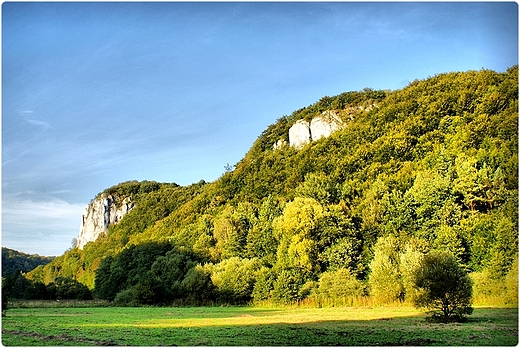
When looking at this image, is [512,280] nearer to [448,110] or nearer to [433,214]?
[433,214]

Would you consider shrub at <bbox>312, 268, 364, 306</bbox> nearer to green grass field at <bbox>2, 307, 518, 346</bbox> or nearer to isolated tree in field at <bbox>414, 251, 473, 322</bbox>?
green grass field at <bbox>2, 307, 518, 346</bbox>

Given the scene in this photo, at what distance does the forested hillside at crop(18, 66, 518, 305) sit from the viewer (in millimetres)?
43812

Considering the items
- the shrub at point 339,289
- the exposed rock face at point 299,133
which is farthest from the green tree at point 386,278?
the exposed rock face at point 299,133

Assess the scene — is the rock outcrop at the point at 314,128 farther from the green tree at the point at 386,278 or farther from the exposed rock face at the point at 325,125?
the green tree at the point at 386,278

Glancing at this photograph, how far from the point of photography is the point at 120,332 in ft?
72.7

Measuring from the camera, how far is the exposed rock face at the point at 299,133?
9762 centimetres

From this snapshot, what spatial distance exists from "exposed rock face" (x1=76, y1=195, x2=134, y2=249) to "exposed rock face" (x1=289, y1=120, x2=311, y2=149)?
75.2m

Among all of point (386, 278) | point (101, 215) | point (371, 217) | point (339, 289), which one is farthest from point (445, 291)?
point (101, 215)

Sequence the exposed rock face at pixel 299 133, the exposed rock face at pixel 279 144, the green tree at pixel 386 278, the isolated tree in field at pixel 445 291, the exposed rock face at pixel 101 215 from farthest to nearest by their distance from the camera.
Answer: the exposed rock face at pixel 101 215, the exposed rock face at pixel 279 144, the exposed rock face at pixel 299 133, the green tree at pixel 386 278, the isolated tree in field at pixel 445 291

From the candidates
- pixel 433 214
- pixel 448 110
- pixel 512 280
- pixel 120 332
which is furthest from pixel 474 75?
pixel 120 332

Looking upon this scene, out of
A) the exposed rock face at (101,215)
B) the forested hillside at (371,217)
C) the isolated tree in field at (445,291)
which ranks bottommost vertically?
the isolated tree in field at (445,291)

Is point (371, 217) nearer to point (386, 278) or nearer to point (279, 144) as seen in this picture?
point (386, 278)

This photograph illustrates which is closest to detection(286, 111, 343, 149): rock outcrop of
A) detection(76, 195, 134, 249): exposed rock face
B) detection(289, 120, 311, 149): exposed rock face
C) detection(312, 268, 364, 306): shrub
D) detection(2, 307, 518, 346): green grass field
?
detection(289, 120, 311, 149): exposed rock face

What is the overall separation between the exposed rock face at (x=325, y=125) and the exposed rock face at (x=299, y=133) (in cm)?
105
